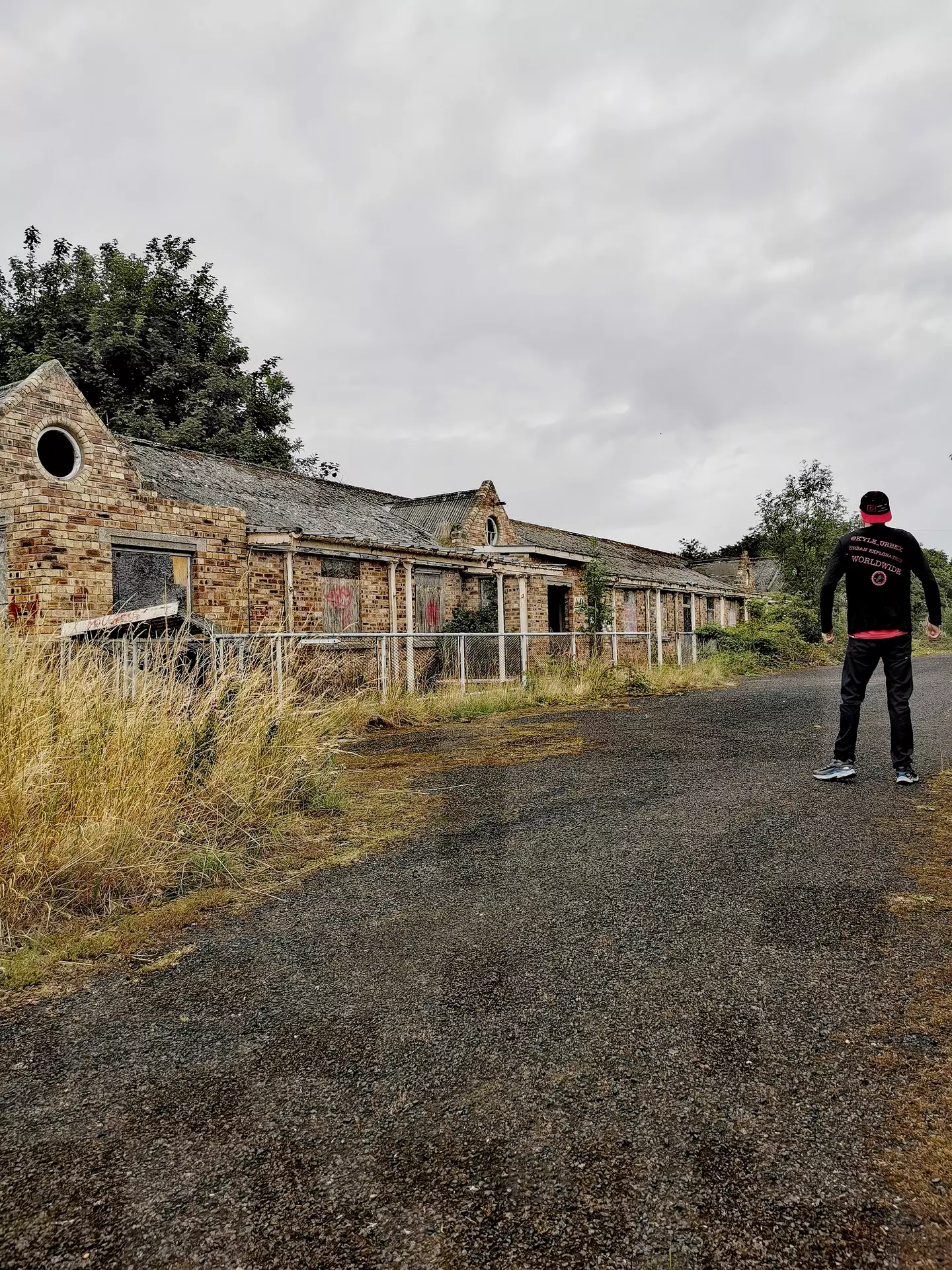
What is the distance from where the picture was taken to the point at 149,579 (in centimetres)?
1189

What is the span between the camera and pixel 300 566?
47.8 ft

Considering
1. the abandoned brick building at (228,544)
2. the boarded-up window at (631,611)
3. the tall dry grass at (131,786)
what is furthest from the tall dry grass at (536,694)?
the boarded-up window at (631,611)

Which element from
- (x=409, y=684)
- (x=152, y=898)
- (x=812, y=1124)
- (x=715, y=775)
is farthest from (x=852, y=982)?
(x=409, y=684)

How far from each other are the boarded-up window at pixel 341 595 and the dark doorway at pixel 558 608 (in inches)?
340

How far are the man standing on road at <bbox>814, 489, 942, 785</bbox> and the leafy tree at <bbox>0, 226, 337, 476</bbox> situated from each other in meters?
23.4

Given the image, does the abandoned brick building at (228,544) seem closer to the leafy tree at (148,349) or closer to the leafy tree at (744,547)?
the leafy tree at (148,349)

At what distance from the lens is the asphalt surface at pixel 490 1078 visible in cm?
164

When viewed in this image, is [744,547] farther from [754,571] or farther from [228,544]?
[228,544]

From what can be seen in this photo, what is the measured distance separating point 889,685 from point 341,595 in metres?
11.2

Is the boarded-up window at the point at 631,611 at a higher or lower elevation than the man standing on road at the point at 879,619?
higher

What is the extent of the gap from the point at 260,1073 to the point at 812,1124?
59.9 inches

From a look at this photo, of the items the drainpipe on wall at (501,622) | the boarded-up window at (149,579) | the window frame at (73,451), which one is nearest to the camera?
the window frame at (73,451)

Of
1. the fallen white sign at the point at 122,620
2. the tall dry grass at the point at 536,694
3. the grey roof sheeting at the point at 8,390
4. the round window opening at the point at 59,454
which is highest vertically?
the grey roof sheeting at the point at 8,390

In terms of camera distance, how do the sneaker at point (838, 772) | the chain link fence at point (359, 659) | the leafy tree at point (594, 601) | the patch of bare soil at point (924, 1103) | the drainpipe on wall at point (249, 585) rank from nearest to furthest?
the patch of bare soil at point (924, 1103), the sneaker at point (838, 772), the chain link fence at point (359, 659), the drainpipe on wall at point (249, 585), the leafy tree at point (594, 601)
